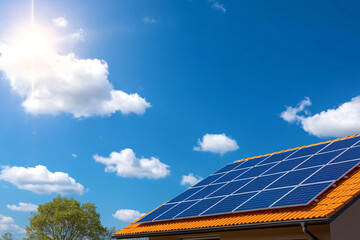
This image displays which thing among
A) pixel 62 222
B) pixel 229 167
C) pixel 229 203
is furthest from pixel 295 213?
pixel 62 222

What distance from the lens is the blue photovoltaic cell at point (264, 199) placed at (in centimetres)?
1142

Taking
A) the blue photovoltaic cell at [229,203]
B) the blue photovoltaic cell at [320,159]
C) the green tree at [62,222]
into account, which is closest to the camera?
the blue photovoltaic cell at [229,203]

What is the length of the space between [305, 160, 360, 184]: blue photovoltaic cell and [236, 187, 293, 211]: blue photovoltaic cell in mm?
838

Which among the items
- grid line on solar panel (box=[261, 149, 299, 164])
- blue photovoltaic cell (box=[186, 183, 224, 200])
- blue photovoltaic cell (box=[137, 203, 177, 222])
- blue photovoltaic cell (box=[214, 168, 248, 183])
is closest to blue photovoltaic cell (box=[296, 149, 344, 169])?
grid line on solar panel (box=[261, 149, 299, 164])

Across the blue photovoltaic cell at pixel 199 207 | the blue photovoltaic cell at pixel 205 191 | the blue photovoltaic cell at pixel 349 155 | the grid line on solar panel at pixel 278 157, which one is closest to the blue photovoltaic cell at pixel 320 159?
the blue photovoltaic cell at pixel 349 155

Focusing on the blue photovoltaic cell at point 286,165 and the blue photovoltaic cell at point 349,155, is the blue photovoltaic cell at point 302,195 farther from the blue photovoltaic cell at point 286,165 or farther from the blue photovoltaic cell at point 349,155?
the blue photovoltaic cell at point 286,165

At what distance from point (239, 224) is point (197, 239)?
3311mm

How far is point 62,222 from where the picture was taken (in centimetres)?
4478

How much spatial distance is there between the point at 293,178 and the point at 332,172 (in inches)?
52.6

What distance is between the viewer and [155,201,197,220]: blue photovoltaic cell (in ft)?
49.4

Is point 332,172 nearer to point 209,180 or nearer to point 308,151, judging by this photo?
point 308,151

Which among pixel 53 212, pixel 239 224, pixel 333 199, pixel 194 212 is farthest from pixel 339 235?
pixel 53 212

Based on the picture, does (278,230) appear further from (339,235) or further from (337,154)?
(337,154)

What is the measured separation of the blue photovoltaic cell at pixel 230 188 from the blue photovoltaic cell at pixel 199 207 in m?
0.41
